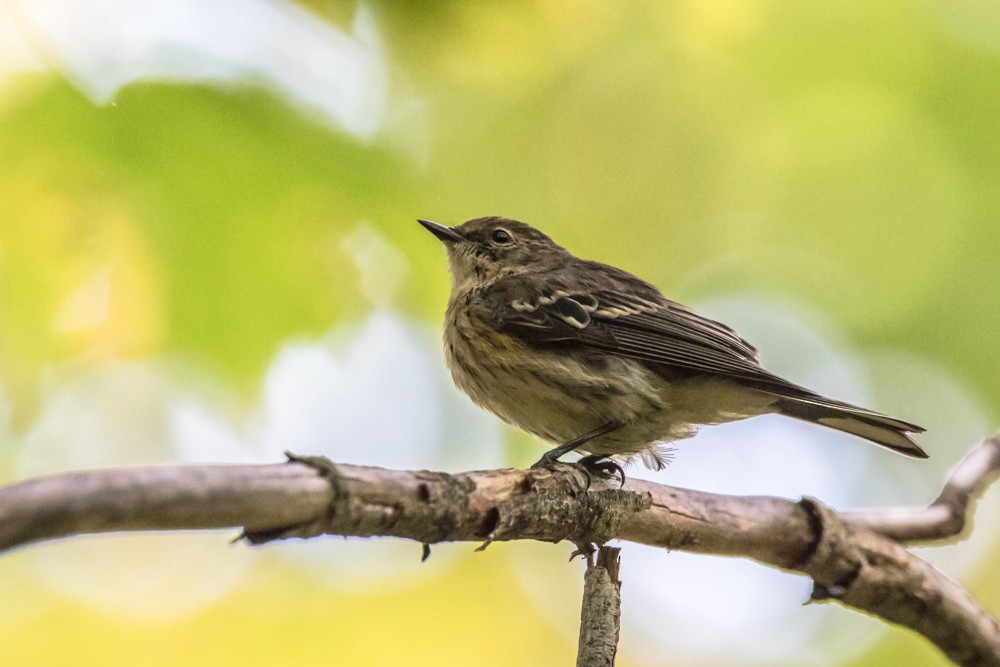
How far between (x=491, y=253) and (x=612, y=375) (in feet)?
5.95

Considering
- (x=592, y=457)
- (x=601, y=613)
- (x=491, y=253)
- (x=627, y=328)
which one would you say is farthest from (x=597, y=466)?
(x=491, y=253)

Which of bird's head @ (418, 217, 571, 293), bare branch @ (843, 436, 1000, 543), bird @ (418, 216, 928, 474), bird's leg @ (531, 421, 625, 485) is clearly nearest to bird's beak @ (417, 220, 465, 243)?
bird's head @ (418, 217, 571, 293)

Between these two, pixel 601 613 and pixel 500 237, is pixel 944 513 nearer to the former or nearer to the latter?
pixel 601 613

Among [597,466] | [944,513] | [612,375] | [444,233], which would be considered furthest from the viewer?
[444,233]

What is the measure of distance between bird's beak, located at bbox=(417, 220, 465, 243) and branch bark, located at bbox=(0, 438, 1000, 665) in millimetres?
2392

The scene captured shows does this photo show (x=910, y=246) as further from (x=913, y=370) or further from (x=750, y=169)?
(x=750, y=169)

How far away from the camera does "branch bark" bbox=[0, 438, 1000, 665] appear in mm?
2033

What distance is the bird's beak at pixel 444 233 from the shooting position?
578 centimetres

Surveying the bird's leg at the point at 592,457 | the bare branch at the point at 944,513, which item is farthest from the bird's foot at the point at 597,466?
the bare branch at the point at 944,513

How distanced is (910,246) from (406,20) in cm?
468

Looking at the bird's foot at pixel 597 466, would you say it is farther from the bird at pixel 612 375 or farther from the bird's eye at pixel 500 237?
the bird's eye at pixel 500 237

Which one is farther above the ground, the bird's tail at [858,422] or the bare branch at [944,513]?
the bird's tail at [858,422]

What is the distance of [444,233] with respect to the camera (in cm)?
612

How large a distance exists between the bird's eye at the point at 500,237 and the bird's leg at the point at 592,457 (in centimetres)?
199
